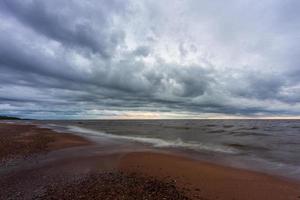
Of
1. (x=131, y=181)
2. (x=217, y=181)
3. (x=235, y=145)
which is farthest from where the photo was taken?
(x=235, y=145)

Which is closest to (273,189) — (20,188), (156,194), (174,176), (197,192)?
(197,192)

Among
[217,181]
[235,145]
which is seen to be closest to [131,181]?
[217,181]

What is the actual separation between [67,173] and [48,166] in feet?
7.58

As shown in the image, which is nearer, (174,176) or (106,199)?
(106,199)

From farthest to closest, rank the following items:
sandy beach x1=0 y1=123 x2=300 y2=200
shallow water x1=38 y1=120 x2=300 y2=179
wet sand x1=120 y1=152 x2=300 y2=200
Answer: shallow water x1=38 y1=120 x2=300 y2=179 < wet sand x1=120 y1=152 x2=300 y2=200 < sandy beach x1=0 y1=123 x2=300 y2=200

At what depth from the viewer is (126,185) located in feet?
→ 25.1

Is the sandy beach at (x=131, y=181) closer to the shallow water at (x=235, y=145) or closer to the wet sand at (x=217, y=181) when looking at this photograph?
the wet sand at (x=217, y=181)

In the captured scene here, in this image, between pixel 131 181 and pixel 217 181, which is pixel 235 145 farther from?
pixel 131 181

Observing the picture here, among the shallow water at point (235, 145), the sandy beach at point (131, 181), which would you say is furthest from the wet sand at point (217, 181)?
the shallow water at point (235, 145)

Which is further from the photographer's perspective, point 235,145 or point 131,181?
point 235,145

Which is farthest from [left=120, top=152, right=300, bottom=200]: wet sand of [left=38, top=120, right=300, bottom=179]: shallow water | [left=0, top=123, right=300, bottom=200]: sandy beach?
[left=38, top=120, right=300, bottom=179]: shallow water

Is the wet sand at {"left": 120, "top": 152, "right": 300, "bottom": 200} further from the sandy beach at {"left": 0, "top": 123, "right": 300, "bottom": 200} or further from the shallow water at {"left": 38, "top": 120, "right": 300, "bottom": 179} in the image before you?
the shallow water at {"left": 38, "top": 120, "right": 300, "bottom": 179}

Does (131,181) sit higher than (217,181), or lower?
higher

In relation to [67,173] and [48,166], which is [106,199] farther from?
[48,166]
